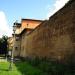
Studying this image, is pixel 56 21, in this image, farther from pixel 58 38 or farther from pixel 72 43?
pixel 72 43

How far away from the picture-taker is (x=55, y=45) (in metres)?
14.8

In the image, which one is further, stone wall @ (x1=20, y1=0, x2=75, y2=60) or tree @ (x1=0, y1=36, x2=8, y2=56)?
tree @ (x1=0, y1=36, x2=8, y2=56)

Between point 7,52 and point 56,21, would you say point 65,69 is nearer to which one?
point 56,21

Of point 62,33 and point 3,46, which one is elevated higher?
point 3,46

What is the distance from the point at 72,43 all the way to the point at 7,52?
47476 millimetres

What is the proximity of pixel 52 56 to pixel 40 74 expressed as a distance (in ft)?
7.77

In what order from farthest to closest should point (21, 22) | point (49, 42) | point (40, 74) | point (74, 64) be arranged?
point (21, 22)
point (49, 42)
point (40, 74)
point (74, 64)

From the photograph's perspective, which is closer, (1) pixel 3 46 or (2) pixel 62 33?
(2) pixel 62 33

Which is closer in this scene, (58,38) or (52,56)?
(58,38)

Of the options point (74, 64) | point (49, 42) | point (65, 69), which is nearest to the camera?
point (74, 64)

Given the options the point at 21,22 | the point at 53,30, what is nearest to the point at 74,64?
the point at 53,30

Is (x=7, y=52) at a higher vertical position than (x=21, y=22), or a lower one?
lower

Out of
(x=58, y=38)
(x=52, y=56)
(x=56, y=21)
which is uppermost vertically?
(x=56, y=21)

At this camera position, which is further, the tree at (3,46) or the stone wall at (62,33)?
the tree at (3,46)
